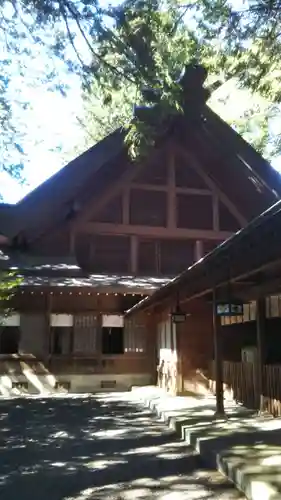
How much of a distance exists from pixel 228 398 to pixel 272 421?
301 centimetres

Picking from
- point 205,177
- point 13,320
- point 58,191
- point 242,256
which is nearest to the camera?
point 242,256

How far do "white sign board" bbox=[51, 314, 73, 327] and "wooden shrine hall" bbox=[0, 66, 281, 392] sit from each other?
28mm

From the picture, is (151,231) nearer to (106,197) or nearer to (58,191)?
(106,197)

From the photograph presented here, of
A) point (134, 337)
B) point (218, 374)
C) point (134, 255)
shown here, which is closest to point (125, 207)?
point (134, 255)

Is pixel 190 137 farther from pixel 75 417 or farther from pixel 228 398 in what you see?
pixel 75 417

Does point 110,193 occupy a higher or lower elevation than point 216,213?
higher

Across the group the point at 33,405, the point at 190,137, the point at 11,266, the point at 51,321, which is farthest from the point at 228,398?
the point at 190,137

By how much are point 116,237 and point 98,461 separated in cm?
1012

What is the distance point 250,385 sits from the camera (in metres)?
8.57

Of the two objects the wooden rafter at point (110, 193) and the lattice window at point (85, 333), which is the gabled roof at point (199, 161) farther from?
the lattice window at point (85, 333)

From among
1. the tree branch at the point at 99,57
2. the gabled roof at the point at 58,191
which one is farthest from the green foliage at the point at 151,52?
the gabled roof at the point at 58,191

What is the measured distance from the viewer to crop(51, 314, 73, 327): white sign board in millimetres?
13586

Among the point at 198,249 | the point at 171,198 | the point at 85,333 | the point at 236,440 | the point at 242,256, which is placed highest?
the point at 171,198

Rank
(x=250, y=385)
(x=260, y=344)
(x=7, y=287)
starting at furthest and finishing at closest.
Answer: (x=7, y=287) → (x=250, y=385) → (x=260, y=344)
